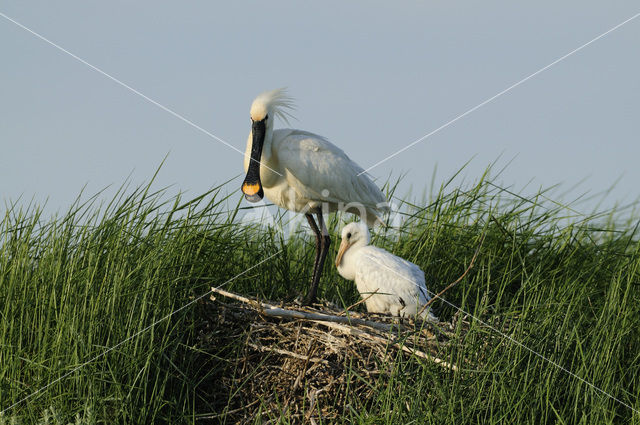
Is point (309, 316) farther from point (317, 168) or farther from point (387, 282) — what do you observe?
point (317, 168)

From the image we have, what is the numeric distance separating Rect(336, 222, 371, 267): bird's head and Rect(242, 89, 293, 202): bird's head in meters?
1.01

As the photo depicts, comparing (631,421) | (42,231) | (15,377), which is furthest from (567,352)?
(42,231)

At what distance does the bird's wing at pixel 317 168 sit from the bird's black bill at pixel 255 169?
21 cm

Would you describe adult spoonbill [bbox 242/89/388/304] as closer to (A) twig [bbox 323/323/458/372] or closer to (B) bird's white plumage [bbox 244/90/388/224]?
(B) bird's white plumage [bbox 244/90/388/224]

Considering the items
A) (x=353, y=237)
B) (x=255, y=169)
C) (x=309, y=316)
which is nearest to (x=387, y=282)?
(x=353, y=237)

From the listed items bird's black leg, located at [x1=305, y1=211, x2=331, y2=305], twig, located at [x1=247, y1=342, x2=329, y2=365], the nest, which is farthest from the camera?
bird's black leg, located at [x1=305, y1=211, x2=331, y2=305]

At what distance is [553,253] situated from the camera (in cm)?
922

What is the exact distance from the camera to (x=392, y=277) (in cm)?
727

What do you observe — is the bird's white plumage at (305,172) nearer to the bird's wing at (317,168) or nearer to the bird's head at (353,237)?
the bird's wing at (317,168)

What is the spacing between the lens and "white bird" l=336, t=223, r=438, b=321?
7227 mm

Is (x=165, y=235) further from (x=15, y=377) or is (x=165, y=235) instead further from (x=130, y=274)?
(x=15, y=377)

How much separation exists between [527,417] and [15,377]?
4415mm

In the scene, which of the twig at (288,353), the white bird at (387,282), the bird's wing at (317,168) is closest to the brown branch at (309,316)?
the twig at (288,353)

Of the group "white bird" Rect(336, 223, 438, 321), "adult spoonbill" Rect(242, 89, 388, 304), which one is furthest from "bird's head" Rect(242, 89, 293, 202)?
"white bird" Rect(336, 223, 438, 321)
